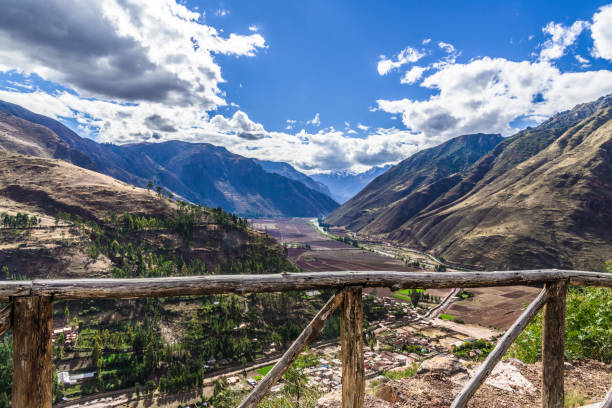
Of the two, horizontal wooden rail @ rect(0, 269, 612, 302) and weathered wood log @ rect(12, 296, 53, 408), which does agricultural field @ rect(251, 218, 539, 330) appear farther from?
weathered wood log @ rect(12, 296, 53, 408)

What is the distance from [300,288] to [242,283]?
0.63m

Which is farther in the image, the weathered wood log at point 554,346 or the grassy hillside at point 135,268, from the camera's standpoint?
the grassy hillside at point 135,268

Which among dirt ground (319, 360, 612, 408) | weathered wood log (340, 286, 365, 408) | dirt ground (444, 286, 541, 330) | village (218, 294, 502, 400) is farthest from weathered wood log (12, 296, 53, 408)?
dirt ground (444, 286, 541, 330)

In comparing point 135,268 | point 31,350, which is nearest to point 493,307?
point 135,268

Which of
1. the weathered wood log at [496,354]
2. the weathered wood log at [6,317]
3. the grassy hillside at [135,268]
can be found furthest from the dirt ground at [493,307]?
the weathered wood log at [6,317]

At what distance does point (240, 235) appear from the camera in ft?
416

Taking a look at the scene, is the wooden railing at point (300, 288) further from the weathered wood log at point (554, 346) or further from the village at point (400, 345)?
the village at point (400, 345)

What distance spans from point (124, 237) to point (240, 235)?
141 ft

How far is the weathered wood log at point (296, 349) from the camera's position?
3.32 m

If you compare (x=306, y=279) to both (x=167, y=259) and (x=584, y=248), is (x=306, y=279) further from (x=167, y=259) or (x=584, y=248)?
(x=584, y=248)

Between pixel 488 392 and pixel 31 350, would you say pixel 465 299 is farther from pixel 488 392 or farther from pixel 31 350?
pixel 31 350

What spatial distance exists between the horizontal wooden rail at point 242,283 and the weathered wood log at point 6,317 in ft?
0.26

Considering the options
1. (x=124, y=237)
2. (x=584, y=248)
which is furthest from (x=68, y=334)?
(x=584, y=248)

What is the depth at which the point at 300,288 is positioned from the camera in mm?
3326
